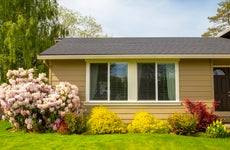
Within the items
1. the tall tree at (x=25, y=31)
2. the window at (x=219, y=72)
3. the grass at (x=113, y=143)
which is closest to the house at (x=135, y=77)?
the grass at (x=113, y=143)

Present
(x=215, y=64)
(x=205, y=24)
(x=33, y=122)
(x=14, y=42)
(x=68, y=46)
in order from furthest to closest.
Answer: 1. (x=205, y=24)
2. (x=14, y=42)
3. (x=215, y=64)
4. (x=68, y=46)
5. (x=33, y=122)

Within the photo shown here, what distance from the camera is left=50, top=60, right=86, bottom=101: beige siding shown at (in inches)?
367

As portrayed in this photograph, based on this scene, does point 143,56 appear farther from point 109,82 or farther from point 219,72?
point 219,72

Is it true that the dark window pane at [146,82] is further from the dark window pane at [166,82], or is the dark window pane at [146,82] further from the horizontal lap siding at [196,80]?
the horizontal lap siding at [196,80]

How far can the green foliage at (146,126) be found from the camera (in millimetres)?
7948

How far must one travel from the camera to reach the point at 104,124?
7965mm

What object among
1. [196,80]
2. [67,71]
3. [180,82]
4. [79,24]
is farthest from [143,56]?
[79,24]

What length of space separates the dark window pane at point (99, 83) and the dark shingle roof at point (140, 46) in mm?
619

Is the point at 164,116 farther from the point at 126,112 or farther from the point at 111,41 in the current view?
the point at 111,41

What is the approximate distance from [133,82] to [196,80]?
227cm

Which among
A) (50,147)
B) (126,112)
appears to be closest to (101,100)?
(126,112)

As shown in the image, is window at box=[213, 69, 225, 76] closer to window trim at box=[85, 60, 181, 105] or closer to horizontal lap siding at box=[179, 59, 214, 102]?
horizontal lap siding at box=[179, 59, 214, 102]

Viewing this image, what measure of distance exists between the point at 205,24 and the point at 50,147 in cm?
2882

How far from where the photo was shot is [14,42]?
14523 millimetres
